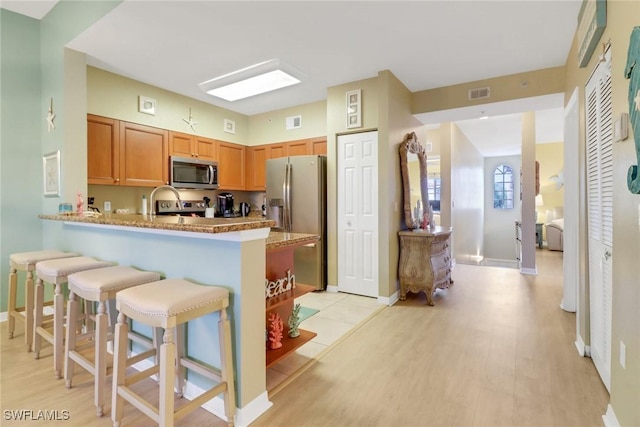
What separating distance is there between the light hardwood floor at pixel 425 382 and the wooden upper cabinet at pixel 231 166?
9.79ft

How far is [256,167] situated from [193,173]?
1.18m

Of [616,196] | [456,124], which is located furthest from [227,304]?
[456,124]

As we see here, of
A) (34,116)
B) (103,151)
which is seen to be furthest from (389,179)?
(34,116)

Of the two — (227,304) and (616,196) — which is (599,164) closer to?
(616,196)

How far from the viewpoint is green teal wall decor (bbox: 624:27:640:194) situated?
1220 millimetres

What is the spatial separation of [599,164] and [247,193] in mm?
4839

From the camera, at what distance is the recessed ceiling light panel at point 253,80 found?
3.19 m

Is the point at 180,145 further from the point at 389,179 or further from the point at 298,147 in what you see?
the point at 389,179

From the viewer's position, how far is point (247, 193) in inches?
223

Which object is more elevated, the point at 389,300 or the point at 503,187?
the point at 503,187

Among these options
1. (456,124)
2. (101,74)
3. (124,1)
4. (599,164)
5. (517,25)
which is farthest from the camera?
(456,124)

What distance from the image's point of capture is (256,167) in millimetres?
5289

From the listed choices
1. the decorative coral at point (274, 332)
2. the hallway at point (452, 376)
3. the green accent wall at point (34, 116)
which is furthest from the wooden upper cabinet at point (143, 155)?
the hallway at point (452, 376)

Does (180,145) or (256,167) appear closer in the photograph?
(180,145)
